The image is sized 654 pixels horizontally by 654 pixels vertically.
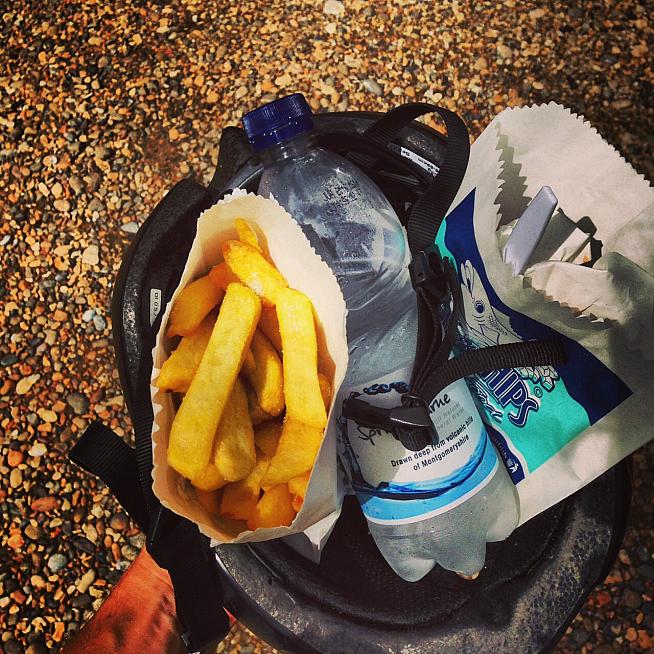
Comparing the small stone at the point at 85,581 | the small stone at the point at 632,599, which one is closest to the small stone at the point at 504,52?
the small stone at the point at 632,599

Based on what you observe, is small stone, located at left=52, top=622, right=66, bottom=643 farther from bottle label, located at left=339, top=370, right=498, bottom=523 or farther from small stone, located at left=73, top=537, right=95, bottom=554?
bottle label, located at left=339, top=370, right=498, bottom=523

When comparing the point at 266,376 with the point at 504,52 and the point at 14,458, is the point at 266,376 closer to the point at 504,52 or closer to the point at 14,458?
the point at 14,458

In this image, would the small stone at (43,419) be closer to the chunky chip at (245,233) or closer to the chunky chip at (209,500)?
the chunky chip at (209,500)

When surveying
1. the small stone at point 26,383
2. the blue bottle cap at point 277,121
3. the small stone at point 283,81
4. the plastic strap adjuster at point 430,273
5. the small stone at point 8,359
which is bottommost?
the small stone at point 26,383

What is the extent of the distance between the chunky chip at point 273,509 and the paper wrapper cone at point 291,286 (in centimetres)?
2

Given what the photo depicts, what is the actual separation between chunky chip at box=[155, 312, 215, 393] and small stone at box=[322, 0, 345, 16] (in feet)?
5.46

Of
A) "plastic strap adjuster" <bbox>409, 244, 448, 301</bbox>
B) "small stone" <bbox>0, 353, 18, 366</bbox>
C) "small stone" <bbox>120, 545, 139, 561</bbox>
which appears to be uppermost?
"plastic strap adjuster" <bbox>409, 244, 448, 301</bbox>

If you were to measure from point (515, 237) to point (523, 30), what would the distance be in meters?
1.65

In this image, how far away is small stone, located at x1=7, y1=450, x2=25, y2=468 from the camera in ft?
5.56

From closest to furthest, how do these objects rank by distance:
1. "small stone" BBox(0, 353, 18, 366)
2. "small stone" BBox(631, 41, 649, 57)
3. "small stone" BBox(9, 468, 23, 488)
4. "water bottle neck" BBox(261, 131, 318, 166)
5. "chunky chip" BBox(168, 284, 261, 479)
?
"chunky chip" BBox(168, 284, 261, 479), "water bottle neck" BBox(261, 131, 318, 166), "small stone" BBox(9, 468, 23, 488), "small stone" BBox(0, 353, 18, 366), "small stone" BBox(631, 41, 649, 57)

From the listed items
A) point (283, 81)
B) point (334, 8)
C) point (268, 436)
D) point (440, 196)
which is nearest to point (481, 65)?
point (334, 8)

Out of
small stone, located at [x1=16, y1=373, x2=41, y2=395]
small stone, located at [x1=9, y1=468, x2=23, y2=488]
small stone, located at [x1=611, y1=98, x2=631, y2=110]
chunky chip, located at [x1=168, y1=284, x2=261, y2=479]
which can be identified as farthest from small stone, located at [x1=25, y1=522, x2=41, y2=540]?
small stone, located at [x1=611, y1=98, x2=631, y2=110]

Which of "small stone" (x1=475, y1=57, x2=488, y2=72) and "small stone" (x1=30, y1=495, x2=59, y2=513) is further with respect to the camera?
"small stone" (x1=475, y1=57, x2=488, y2=72)

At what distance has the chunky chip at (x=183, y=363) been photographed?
0.80 m
